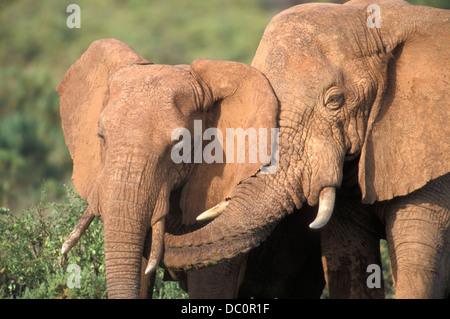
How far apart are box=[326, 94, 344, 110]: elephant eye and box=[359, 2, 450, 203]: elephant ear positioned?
0.90 ft

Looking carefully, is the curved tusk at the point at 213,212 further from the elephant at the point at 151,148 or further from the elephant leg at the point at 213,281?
the elephant leg at the point at 213,281

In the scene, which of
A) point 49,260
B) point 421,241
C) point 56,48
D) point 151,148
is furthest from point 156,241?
point 56,48

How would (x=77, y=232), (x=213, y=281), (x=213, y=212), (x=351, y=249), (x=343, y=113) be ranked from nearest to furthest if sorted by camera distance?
(x=213, y=212)
(x=343, y=113)
(x=77, y=232)
(x=213, y=281)
(x=351, y=249)

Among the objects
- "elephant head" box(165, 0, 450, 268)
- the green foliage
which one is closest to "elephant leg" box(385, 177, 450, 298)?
"elephant head" box(165, 0, 450, 268)

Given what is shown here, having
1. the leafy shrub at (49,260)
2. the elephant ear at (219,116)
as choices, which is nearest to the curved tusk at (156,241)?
A: the elephant ear at (219,116)

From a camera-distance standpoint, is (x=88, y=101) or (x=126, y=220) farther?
(x=88, y=101)

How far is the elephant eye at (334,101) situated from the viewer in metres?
5.56

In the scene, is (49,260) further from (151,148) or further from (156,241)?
(151,148)

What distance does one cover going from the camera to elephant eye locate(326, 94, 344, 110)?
5559 millimetres

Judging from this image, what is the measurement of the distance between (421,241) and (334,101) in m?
0.95

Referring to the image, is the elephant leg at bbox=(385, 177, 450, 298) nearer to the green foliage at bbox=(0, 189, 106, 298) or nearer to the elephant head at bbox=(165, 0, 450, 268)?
the elephant head at bbox=(165, 0, 450, 268)

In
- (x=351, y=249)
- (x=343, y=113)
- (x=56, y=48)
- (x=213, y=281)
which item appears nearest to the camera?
(x=343, y=113)

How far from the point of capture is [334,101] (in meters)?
5.57

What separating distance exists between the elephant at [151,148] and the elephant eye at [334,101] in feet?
1.06
